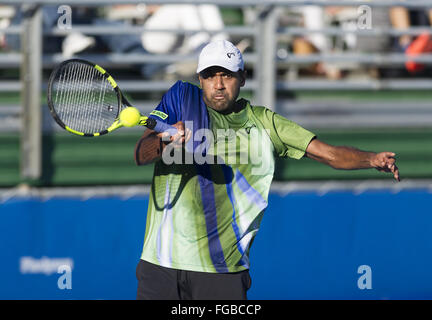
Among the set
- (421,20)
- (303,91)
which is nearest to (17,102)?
(303,91)

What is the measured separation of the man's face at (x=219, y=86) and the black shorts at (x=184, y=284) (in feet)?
3.09

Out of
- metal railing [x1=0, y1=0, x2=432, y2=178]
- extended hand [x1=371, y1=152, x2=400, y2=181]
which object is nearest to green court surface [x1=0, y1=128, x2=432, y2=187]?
metal railing [x1=0, y1=0, x2=432, y2=178]

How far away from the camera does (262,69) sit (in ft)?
20.4

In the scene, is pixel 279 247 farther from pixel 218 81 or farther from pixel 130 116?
pixel 130 116

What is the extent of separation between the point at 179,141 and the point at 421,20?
4.52 meters

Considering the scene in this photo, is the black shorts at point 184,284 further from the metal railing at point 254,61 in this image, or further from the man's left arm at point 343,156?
the metal railing at point 254,61

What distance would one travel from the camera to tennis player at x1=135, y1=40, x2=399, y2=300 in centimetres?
416

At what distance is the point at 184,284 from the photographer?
4.18 metres

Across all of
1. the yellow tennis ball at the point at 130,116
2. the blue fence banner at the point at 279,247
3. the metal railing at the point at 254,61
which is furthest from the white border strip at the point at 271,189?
the yellow tennis ball at the point at 130,116

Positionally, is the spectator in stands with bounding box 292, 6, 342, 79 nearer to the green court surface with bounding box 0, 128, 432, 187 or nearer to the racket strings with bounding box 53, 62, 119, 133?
the green court surface with bounding box 0, 128, 432, 187

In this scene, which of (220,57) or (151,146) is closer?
(151,146)

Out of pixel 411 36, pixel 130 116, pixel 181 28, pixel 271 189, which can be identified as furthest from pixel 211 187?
pixel 411 36

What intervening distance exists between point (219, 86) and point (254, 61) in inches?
80.8
